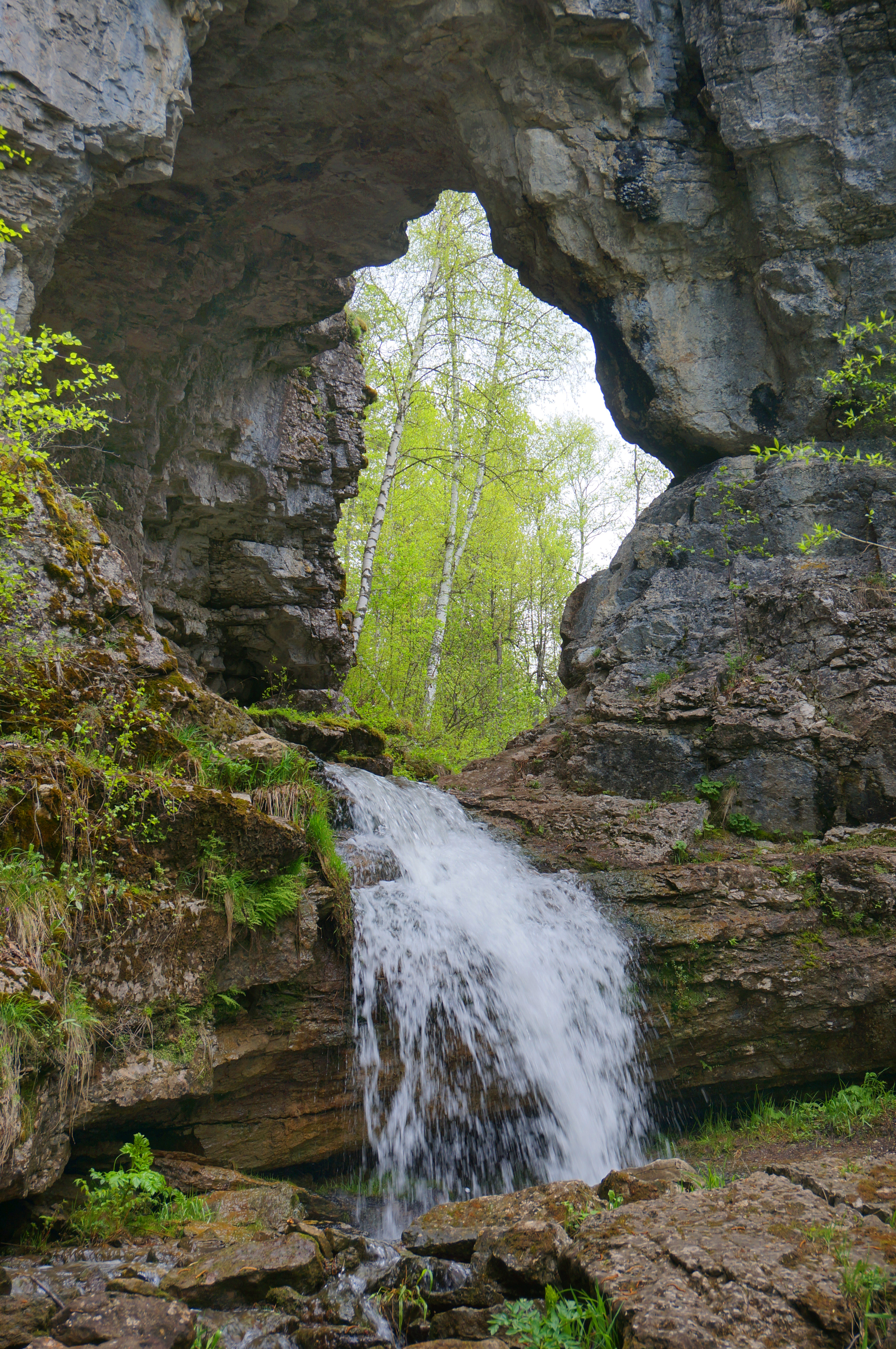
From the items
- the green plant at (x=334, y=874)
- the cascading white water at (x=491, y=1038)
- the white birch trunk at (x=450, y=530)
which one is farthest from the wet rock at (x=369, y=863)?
the white birch trunk at (x=450, y=530)

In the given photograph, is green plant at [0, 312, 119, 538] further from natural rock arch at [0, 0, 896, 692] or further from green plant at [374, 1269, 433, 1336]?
green plant at [374, 1269, 433, 1336]

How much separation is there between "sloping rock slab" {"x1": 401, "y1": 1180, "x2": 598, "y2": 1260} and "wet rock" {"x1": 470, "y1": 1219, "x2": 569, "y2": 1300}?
102mm

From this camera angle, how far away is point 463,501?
20.0 meters

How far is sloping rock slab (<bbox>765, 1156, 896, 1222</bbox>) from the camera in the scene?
3211mm

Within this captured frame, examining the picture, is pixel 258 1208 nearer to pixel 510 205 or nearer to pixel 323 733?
pixel 323 733

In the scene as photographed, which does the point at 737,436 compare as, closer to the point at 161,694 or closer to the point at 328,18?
the point at 328,18

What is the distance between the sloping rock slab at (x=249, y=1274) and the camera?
10.2ft

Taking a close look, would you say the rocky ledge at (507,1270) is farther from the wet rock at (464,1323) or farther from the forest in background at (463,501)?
the forest in background at (463,501)

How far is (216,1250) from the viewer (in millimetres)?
3406

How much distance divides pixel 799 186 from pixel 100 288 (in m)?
8.96

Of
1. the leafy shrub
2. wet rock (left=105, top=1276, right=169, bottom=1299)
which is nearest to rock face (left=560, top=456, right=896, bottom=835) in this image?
the leafy shrub

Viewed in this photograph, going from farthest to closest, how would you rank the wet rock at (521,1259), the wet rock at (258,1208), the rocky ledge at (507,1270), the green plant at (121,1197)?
the wet rock at (258,1208)
the green plant at (121,1197)
the wet rock at (521,1259)
the rocky ledge at (507,1270)

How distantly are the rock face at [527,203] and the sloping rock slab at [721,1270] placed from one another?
884 cm

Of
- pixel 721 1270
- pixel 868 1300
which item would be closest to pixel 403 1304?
pixel 721 1270
